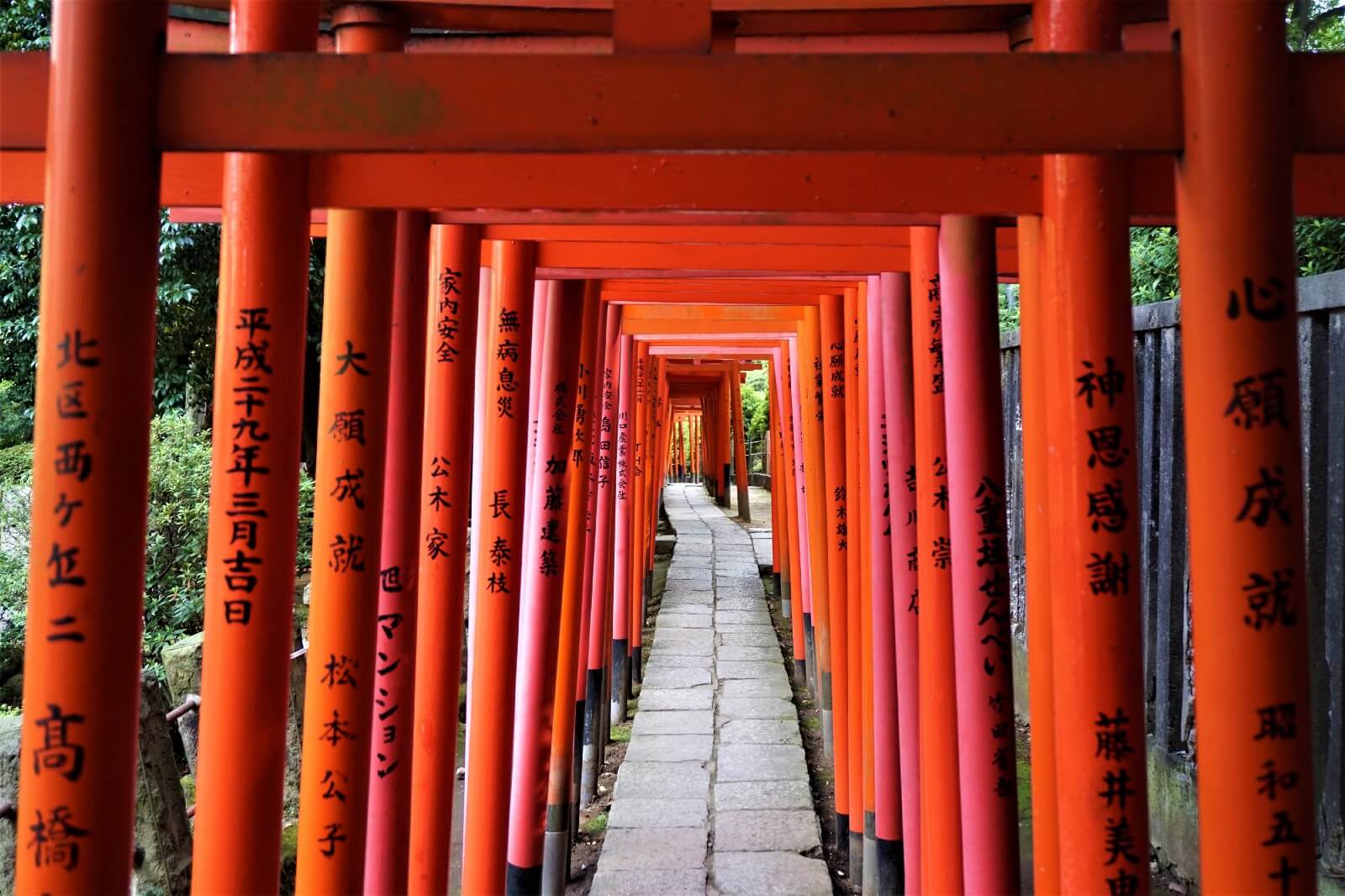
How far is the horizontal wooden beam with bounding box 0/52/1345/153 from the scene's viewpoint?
1761 mm

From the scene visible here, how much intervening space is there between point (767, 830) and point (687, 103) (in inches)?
196

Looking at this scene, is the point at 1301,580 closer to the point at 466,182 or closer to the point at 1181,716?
the point at 466,182

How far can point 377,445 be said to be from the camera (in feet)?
8.27

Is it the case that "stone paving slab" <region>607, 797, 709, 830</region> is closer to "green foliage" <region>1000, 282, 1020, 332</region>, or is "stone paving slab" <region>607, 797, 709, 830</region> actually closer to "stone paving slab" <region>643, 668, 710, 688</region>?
"stone paving slab" <region>643, 668, 710, 688</region>

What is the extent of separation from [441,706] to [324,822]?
31.9 inches

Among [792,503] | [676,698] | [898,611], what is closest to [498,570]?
[898,611]

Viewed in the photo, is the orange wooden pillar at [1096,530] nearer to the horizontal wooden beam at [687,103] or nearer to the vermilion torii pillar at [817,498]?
the horizontal wooden beam at [687,103]

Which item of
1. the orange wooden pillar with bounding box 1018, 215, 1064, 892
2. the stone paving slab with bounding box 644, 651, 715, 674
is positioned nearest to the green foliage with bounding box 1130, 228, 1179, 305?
the orange wooden pillar with bounding box 1018, 215, 1064, 892

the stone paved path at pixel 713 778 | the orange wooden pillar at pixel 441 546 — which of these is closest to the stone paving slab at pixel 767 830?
the stone paved path at pixel 713 778

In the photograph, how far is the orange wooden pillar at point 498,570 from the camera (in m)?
3.63

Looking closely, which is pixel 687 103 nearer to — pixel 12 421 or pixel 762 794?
pixel 762 794

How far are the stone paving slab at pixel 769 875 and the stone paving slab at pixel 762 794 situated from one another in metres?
0.67

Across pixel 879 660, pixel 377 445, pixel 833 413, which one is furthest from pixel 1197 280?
pixel 833 413

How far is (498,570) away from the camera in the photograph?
3.68 metres
